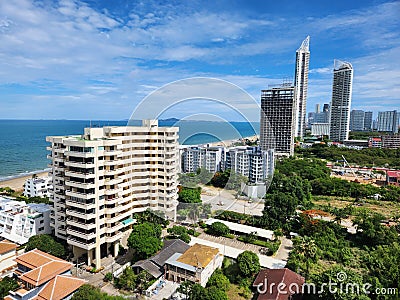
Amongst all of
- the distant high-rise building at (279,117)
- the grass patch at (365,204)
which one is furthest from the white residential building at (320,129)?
the grass patch at (365,204)

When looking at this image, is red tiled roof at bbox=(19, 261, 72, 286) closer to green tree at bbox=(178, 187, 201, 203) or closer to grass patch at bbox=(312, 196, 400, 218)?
green tree at bbox=(178, 187, 201, 203)

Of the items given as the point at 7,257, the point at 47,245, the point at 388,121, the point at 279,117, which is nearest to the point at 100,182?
the point at 47,245

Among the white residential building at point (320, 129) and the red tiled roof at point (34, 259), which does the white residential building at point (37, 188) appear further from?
the white residential building at point (320, 129)

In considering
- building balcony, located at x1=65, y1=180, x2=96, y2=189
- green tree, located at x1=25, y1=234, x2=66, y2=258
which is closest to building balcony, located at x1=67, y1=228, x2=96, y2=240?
green tree, located at x1=25, y1=234, x2=66, y2=258

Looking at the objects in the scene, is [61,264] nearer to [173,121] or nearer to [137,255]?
[137,255]

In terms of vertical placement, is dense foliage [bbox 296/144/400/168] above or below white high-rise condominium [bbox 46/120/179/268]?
below

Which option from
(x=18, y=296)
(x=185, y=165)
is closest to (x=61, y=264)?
(x=18, y=296)
